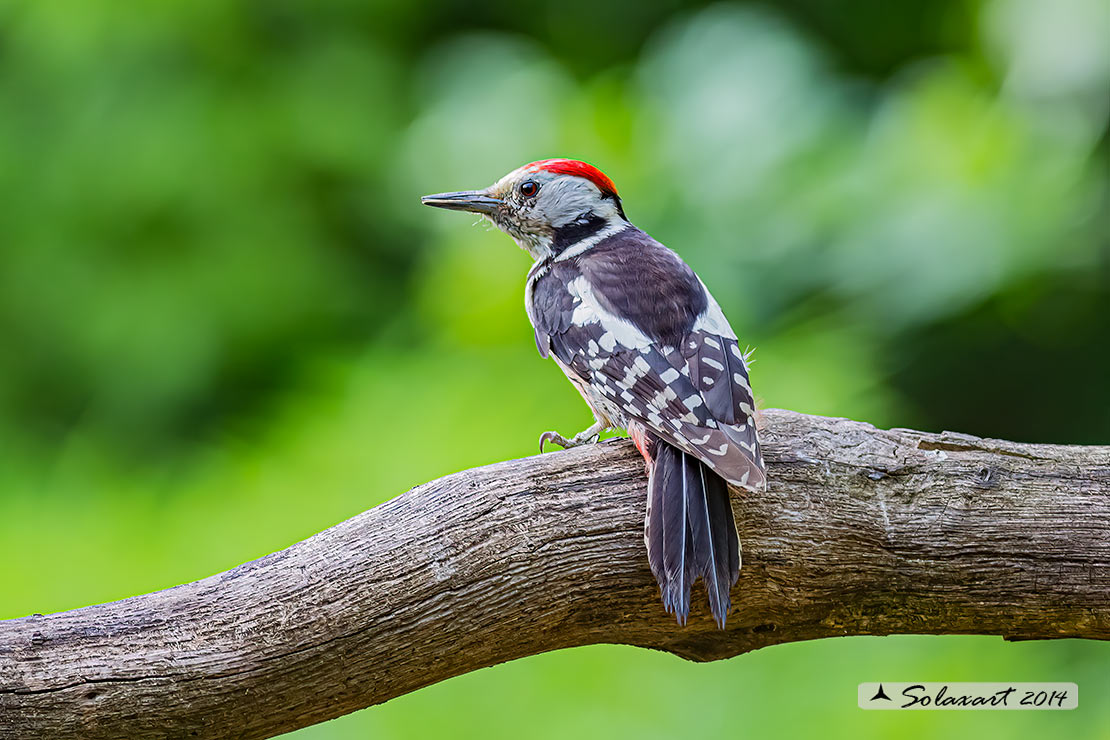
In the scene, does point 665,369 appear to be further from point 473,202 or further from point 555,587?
point 473,202

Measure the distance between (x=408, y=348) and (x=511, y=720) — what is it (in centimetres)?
159

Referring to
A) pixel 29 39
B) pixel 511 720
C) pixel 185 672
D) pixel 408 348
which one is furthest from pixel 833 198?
pixel 29 39

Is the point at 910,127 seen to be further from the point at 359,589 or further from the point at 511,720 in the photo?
the point at 359,589

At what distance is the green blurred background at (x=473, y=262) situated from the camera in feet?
11.1

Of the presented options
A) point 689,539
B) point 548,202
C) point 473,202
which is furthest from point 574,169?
point 689,539

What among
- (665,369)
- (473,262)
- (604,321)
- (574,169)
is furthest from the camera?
(473,262)

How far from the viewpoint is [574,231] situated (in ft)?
8.04

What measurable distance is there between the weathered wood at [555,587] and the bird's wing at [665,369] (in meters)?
0.11

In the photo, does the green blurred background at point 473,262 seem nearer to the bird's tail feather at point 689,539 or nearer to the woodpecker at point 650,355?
the woodpecker at point 650,355

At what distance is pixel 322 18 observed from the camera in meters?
4.86

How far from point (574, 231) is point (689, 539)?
983mm

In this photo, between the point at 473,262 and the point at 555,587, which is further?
the point at 473,262

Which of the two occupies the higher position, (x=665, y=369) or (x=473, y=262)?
(x=473, y=262)
